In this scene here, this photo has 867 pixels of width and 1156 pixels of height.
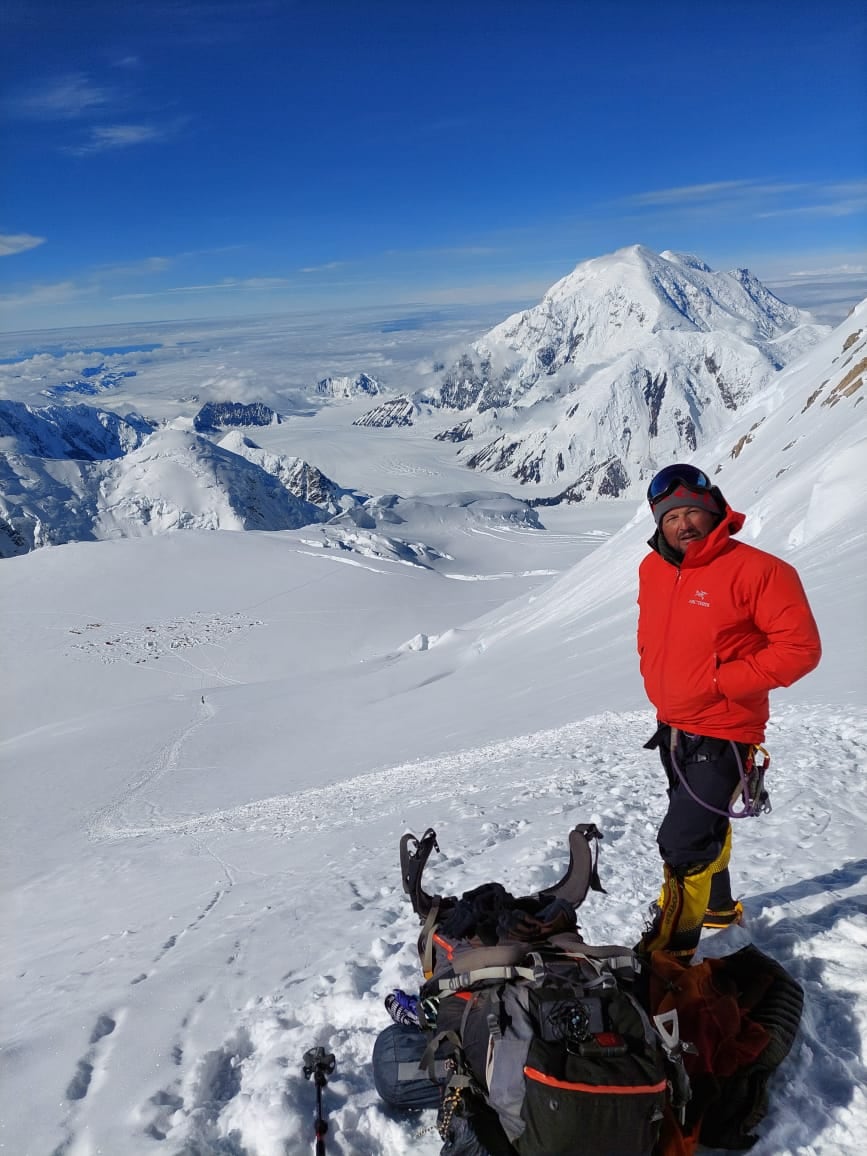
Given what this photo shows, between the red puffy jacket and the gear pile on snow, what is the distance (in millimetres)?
1254

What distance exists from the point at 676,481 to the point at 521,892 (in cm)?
339

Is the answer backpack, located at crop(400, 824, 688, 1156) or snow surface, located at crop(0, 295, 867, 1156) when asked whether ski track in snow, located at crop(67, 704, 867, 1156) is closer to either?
snow surface, located at crop(0, 295, 867, 1156)

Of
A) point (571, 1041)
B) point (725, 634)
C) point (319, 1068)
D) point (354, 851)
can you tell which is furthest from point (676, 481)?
point (354, 851)

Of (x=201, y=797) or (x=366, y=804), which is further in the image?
(x=201, y=797)

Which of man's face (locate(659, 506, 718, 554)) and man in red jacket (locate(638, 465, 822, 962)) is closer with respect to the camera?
man in red jacket (locate(638, 465, 822, 962))

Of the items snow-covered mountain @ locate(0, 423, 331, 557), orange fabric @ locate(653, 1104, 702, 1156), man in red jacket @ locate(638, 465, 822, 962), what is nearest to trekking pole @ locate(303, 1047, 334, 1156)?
orange fabric @ locate(653, 1104, 702, 1156)

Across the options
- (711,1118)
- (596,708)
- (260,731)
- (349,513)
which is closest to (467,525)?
(349,513)

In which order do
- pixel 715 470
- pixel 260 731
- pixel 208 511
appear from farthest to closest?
pixel 208 511 < pixel 715 470 < pixel 260 731

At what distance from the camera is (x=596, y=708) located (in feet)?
40.8

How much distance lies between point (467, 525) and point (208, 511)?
5247cm

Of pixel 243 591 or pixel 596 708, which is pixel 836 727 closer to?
pixel 596 708

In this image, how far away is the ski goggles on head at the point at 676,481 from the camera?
399cm

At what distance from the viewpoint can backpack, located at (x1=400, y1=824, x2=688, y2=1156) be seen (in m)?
2.78

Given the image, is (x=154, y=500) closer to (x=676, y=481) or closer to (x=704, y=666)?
(x=676, y=481)
